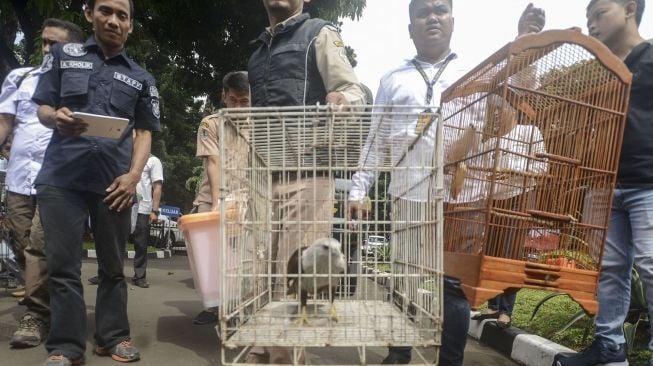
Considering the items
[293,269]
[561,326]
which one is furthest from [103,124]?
[561,326]

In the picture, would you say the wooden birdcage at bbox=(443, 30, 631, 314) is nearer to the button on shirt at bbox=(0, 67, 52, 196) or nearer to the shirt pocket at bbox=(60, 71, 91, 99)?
the shirt pocket at bbox=(60, 71, 91, 99)

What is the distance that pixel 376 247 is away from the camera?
2.55 meters

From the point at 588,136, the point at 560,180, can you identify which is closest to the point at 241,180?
the point at 560,180

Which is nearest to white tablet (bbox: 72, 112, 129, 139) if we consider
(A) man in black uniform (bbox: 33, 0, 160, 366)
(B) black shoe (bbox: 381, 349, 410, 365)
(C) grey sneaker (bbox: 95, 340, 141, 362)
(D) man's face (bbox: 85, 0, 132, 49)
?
(A) man in black uniform (bbox: 33, 0, 160, 366)

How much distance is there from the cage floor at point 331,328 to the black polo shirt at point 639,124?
164cm

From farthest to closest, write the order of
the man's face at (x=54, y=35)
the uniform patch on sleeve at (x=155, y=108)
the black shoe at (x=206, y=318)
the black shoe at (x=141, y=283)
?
the black shoe at (x=141, y=283)
the black shoe at (x=206, y=318)
the man's face at (x=54, y=35)
the uniform patch on sleeve at (x=155, y=108)

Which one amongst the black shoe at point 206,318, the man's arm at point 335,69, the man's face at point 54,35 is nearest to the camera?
the man's arm at point 335,69

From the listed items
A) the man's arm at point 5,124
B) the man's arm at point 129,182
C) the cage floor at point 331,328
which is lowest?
the cage floor at point 331,328

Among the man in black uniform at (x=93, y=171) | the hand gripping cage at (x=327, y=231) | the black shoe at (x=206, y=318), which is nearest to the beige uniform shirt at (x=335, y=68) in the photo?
the hand gripping cage at (x=327, y=231)

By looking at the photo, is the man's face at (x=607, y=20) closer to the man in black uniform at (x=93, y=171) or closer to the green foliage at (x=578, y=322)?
the green foliage at (x=578, y=322)

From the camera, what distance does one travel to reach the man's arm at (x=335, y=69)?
2.70 m

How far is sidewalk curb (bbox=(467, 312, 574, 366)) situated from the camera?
12.1 feet

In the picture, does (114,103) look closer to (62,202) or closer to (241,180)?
(62,202)

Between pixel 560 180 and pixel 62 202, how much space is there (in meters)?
2.77
